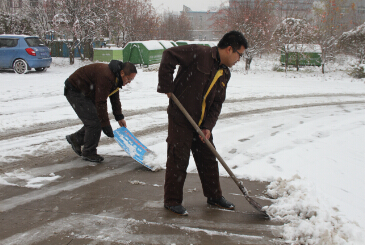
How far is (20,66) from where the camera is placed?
12.6 meters

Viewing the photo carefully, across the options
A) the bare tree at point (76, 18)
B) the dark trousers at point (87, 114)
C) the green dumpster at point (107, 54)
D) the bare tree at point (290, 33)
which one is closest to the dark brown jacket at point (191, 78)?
the dark trousers at point (87, 114)

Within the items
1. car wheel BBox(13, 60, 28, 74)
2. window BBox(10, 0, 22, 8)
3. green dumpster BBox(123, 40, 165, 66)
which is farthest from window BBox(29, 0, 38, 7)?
car wheel BBox(13, 60, 28, 74)

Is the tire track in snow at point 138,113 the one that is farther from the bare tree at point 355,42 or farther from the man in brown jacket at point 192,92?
the bare tree at point 355,42

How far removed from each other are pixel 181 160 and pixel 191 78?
0.71 meters

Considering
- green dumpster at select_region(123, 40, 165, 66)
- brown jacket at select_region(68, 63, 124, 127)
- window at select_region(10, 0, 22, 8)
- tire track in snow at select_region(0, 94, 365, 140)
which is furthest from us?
window at select_region(10, 0, 22, 8)

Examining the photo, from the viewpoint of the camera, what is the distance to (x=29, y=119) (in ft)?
19.9

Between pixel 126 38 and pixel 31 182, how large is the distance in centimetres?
2265

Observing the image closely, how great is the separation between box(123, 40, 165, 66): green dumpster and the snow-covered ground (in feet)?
23.4

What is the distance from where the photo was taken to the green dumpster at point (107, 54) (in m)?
19.1

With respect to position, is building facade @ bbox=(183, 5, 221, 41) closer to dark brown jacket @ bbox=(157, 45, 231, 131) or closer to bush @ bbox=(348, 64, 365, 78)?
bush @ bbox=(348, 64, 365, 78)

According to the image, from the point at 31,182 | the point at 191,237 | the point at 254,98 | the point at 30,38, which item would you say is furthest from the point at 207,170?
the point at 30,38

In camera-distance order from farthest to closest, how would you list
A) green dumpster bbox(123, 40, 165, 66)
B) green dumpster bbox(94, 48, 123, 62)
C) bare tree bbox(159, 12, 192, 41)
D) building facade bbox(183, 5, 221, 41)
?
building facade bbox(183, 5, 221, 41)
bare tree bbox(159, 12, 192, 41)
green dumpster bbox(94, 48, 123, 62)
green dumpster bbox(123, 40, 165, 66)

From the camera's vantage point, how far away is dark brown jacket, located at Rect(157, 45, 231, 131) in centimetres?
260

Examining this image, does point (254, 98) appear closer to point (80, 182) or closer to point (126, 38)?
point (80, 182)
